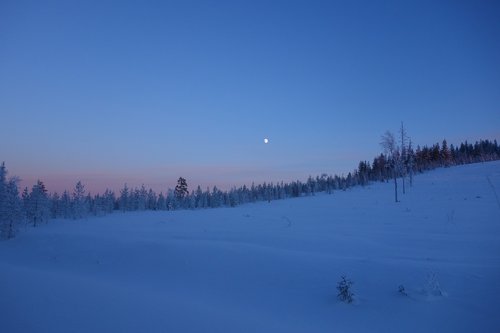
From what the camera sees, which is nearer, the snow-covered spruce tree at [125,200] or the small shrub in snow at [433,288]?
the small shrub in snow at [433,288]

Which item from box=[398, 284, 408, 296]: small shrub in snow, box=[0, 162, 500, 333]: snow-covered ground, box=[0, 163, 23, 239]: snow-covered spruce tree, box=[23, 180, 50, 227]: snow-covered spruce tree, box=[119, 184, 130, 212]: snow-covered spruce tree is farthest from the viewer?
box=[119, 184, 130, 212]: snow-covered spruce tree

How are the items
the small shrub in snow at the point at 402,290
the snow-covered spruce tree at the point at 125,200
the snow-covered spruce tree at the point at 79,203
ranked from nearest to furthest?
the small shrub in snow at the point at 402,290 < the snow-covered spruce tree at the point at 79,203 < the snow-covered spruce tree at the point at 125,200

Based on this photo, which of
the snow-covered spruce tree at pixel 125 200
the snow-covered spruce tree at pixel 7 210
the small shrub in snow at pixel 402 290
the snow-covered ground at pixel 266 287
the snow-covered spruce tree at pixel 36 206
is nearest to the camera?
the snow-covered ground at pixel 266 287

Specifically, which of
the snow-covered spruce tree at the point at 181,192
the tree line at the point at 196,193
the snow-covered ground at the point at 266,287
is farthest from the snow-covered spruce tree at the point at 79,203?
the snow-covered ground at the point at 266,287

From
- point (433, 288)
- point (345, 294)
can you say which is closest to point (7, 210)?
point (345, 294)

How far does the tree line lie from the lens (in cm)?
4478

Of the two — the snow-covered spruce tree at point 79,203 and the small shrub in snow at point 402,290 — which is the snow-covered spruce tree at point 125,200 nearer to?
the snow-covered spruce tree at point 79,203

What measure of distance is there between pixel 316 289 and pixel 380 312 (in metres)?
2.12

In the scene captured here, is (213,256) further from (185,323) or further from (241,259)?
(185,323)

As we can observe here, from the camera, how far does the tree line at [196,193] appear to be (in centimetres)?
4478

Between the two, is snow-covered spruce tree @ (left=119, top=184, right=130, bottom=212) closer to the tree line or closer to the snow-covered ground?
the tree line

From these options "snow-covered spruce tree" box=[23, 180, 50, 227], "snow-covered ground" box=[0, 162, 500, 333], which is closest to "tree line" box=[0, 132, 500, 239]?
"snow-covered spruce tree" box=[23, 180, 50, 227]

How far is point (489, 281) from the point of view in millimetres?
8930

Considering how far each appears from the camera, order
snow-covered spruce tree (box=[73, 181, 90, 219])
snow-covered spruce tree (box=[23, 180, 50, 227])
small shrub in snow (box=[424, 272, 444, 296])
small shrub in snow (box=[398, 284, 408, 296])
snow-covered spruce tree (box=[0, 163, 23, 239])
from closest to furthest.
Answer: small shrub in snow (box=[424, 272, 444, 296]) < small shrub in snow (box=[398, 284, 408, 296]) < snow-covered spruce tree (box=[0, 163, 23, 239]) < snow-covered spruce tree (box=[23, 180, 50, 227]) < snow-covered spruce tree (box=[73, 181, 90, 219])
